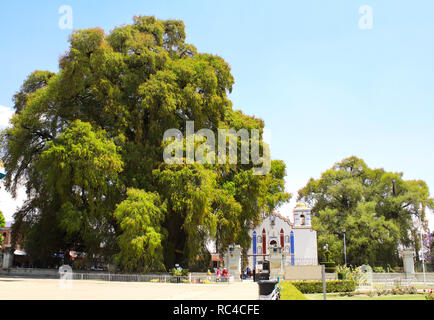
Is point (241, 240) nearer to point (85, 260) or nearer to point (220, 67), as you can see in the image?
point (85, 260)

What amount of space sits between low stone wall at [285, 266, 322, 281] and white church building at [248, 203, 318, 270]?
21188 mm

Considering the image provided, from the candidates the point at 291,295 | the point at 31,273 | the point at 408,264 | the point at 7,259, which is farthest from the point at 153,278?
the point at 408,264

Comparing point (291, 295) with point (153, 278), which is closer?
point (291, 295)

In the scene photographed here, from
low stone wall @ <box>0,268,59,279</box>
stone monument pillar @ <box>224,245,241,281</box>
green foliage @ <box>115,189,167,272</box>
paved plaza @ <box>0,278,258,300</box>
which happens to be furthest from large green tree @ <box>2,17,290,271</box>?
paved plaza @ <box>0,278,258,300</box>

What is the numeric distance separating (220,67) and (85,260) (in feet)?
54.2

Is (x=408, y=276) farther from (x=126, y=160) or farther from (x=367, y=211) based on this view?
(x=126, y=160)

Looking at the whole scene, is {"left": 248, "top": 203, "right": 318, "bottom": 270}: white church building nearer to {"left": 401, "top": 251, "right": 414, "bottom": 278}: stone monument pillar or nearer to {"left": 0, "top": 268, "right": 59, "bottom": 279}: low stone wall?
{"left": 401, "top": 251, "right": 414, "bottom": 278}: stone monument pillar

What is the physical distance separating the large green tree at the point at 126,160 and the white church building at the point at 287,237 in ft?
52.9

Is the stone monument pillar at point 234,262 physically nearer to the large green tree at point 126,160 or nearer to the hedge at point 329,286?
the large green tree at point 126,160

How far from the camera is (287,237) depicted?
44.1 meters

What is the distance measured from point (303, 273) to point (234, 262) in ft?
18.3

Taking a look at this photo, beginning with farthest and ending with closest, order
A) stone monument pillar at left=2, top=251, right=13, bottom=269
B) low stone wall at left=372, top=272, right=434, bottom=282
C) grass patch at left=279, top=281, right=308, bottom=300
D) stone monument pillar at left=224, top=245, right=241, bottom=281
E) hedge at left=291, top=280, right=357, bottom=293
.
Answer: low stone wall at left=372, top=272, right=434, bottom=282, stone monument pillar at left=2, top=251, right=13, bottom=269, stone monument pillar at left=224, top=245, right=241, bottom=281, hedge at left=291, top=280, right=357, bottom=293, grass patch at left=279, top=281, right=308, bottom=300

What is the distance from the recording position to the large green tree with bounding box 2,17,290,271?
22422 millimetres
